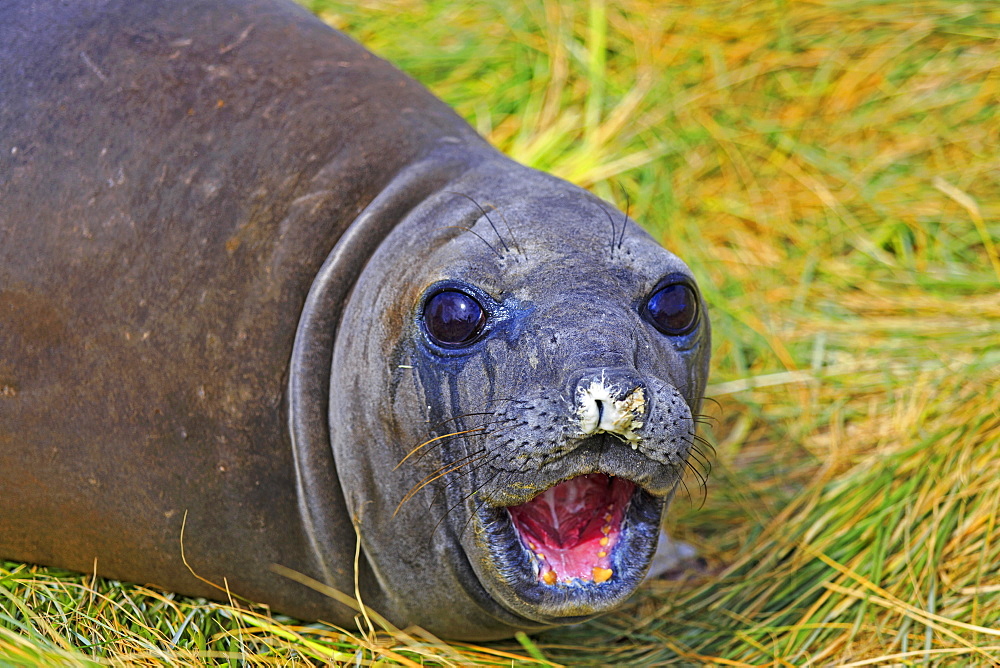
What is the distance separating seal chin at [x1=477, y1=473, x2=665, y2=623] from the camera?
2.52 metres

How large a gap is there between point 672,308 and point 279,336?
3.19 ft

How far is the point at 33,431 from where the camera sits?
271 centimetres

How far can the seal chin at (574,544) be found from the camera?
99.1 inches

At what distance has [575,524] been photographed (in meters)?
2.63

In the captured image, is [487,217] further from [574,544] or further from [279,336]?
[574,544]

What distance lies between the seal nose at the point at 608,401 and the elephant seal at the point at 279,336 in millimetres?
200

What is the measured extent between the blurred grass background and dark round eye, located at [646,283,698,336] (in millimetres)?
874

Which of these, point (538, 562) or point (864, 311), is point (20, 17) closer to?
point (538, 562)

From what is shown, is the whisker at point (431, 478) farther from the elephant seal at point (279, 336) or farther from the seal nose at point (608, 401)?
the seal nose at point (608, 401)

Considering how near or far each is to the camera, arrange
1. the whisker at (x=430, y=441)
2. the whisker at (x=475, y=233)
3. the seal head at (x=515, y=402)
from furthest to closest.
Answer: the whisker at (x=475, y=233), the whisker at (x=430, y=441), the seal head at (x=515, y=402)

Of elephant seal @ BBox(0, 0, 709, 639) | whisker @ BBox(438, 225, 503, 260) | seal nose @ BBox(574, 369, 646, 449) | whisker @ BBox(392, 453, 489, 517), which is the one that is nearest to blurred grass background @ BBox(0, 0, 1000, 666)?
elephant seal @ BBox(0, 0, 709, 639)

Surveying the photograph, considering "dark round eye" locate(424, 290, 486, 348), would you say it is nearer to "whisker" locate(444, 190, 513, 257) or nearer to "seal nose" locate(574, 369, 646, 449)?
"whisker" locate(444, 190, 513, 257)

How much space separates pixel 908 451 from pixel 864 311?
1035mm

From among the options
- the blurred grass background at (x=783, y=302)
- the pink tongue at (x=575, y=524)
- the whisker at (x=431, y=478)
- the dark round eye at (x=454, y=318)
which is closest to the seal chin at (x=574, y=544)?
the pink tongue at (x=575, y=524)
